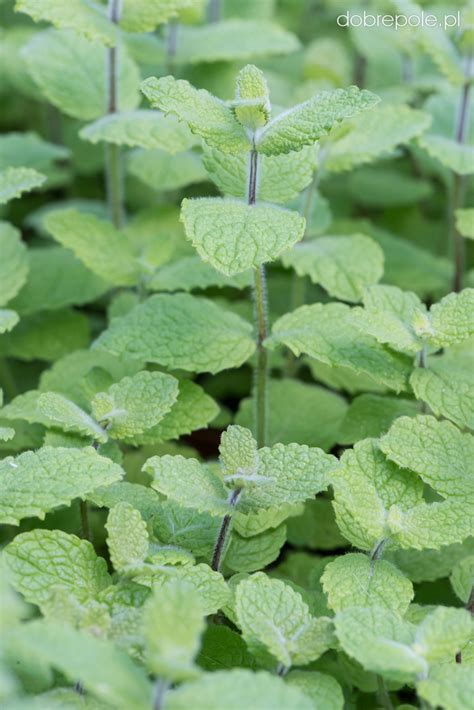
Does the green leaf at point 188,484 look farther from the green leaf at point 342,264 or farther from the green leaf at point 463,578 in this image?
the green leaf at point 342,264

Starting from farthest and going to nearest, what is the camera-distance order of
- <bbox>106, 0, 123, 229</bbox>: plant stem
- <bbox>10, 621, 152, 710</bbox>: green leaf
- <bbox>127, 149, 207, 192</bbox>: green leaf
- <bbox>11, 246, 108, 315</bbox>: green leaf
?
<bbox>127, 149, 207, 192</bbox>: green leaf
<bbox>11, 246, 108, 315</bbox>: green leaf
<bbox>106, 0, 123, 229</bbox>: plant stem
<bbox>10, 621, 152, 710</bbox>: green leaf

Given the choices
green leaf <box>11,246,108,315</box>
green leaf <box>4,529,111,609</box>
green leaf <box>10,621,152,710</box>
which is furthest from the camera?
green leaf <box>11,246,108,315</box>

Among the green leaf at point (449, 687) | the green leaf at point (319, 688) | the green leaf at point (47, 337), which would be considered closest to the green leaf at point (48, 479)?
the green leaf at point (319, 688)

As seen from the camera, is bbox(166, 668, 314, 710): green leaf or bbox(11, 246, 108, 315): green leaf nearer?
bbox(166, 668, 314, 710): green leaf

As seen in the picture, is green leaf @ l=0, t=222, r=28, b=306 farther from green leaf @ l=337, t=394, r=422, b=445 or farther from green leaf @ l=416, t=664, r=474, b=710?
green leaf @ l=416, t=664, r=474, b=710

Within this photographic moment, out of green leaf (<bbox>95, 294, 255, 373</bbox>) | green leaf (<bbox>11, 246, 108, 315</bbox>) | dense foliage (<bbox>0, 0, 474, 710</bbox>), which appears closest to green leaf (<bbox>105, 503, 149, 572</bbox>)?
dense foliage (<bbox>0, 0, 474, 710</bbox>)
